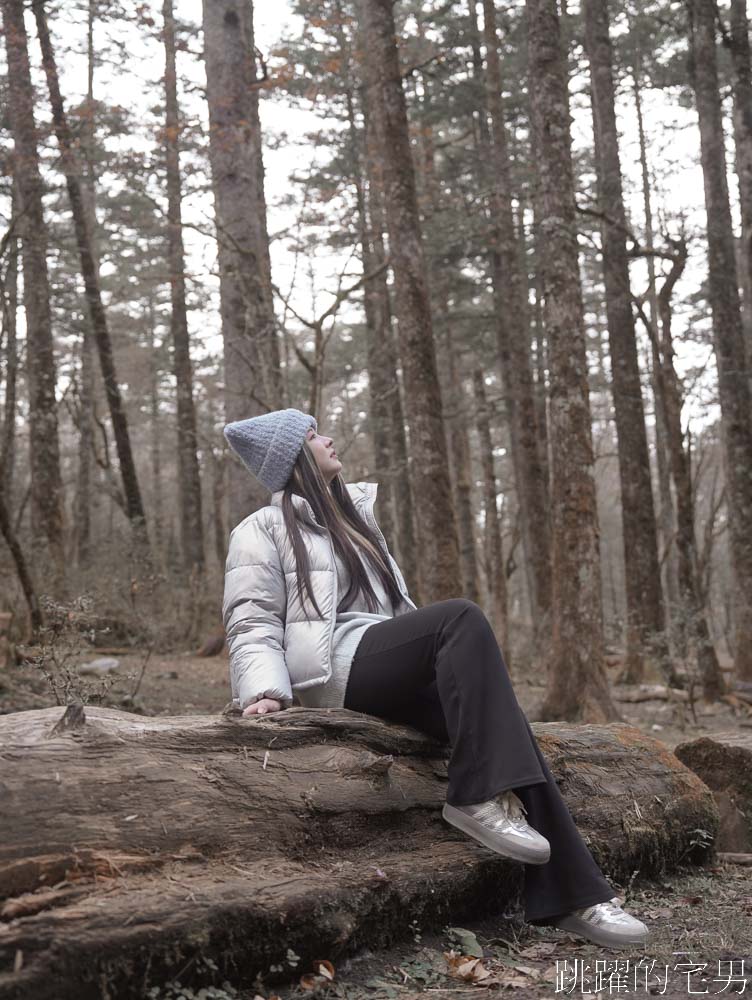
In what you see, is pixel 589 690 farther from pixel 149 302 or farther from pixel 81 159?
pixel 149 302

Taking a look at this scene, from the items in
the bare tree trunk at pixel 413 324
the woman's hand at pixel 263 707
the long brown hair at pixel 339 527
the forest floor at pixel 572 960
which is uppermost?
the bare tree trunk at pixel 413 324

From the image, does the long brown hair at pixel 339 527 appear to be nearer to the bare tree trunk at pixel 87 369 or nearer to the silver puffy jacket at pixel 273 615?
the silver puffy jacket at pixel 273 615

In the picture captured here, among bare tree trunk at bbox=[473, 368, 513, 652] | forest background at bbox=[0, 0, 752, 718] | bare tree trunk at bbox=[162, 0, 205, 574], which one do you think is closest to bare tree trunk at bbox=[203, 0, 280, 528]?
forest background at bbox=[0, 0, 752, 718]

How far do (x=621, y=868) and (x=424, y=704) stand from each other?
1368 mm

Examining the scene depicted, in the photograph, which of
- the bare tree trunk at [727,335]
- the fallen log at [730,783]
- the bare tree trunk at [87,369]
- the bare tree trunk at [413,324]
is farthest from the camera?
the bare tree trunk at [87,369]

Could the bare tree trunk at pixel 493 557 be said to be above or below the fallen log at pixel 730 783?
above

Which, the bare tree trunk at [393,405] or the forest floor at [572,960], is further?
the bare tree trunk at [393,405]

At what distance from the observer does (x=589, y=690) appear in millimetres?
8133

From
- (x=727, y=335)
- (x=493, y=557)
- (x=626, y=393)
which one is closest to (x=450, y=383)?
(x=493, y=557)

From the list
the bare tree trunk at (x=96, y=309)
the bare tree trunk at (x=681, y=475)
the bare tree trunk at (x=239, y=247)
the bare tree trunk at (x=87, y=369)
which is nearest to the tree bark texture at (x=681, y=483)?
the bare tree trunk at (x=681, y=475)

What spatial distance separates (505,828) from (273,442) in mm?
1861

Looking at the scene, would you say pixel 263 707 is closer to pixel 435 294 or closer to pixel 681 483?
pixel 681 483

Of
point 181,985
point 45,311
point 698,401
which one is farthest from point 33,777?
point 698,401

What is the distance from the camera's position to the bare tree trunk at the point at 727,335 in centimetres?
1174
